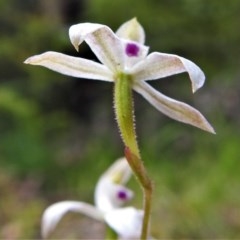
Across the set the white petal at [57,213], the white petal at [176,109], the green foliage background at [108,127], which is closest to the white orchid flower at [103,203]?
the white petal at [57,213]

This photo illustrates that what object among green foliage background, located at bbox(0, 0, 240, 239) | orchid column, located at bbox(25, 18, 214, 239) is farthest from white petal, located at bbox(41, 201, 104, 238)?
green foliage background, located at bbox(0, 0, 240, 239)

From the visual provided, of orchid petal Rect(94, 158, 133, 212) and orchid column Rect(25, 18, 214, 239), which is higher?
orchid column Rect(25, 18, 214, 239)

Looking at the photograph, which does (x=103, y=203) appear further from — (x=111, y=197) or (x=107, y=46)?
(x=107, y=46)

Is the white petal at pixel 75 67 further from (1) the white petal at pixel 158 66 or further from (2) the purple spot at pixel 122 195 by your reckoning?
(2) the purple spot at pixel 122 195

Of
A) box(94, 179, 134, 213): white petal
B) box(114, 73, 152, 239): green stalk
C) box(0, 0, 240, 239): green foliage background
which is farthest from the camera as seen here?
box(0, 0, 240, 239): green foliage background

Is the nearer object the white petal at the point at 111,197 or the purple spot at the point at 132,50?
the purple spot at the point at 132,50

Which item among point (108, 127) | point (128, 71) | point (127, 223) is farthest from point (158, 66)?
point (108, 127)

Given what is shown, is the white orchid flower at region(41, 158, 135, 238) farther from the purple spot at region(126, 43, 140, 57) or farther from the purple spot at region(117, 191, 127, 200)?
the purple spot at region(126, 43, 140, 57)
